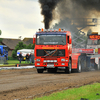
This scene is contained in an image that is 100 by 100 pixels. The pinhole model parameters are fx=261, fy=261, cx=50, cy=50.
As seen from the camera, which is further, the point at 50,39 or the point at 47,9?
the point at 47,9

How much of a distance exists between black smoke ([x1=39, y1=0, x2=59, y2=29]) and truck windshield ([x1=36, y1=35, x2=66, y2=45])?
7.84m

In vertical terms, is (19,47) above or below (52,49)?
above

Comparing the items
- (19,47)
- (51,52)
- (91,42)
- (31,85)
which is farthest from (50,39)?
(19,47)

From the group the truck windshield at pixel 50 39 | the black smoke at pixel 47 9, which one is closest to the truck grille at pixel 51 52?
the truck windshield at pixel 50 39

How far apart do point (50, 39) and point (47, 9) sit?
8028mm

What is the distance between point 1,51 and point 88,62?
2681cm

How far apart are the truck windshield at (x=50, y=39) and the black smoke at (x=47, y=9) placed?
7838 mm

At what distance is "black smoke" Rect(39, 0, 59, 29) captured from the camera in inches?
1026

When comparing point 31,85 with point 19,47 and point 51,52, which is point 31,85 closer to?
point 51,52

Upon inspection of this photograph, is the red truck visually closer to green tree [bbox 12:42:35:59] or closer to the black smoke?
the black smoke

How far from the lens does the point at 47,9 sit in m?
26.2

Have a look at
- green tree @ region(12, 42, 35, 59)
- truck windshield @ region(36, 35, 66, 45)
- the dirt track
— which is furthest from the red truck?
green tree @ region(12, 42, 35, 59)

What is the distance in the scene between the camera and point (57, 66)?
19.0 m

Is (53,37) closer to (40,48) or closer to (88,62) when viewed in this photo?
(40,48)
